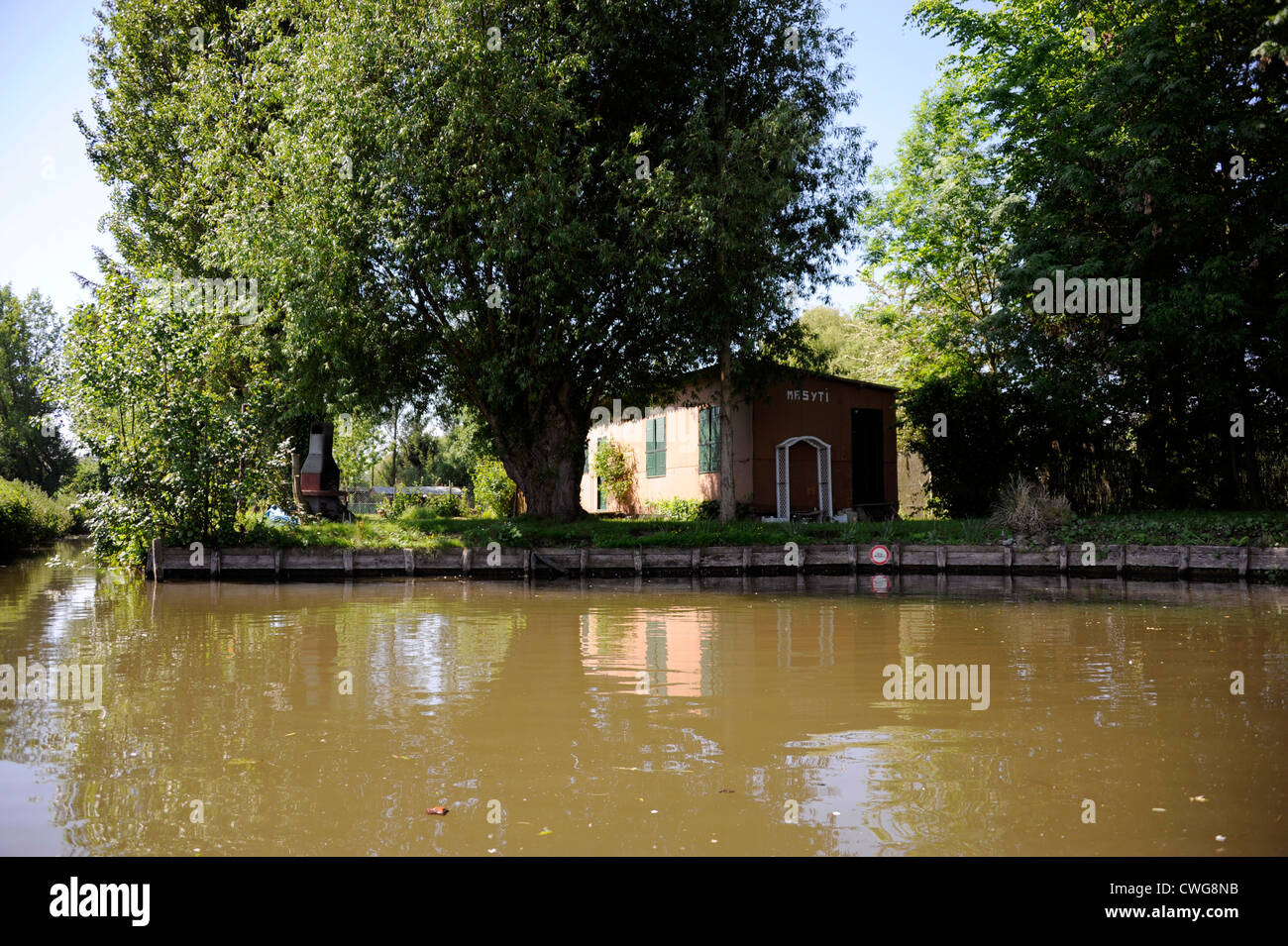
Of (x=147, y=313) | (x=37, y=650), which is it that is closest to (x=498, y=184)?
(x=147, y=313)

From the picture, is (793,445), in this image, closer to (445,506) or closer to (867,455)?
(867,455)

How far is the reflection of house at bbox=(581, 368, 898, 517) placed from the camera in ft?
76.7

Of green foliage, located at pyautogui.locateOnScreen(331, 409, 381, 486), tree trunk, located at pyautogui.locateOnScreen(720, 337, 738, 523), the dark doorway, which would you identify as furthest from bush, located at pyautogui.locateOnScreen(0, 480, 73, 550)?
the dark doorway

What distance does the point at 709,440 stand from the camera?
77.6 ft

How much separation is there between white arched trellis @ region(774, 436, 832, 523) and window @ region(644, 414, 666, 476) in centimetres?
389

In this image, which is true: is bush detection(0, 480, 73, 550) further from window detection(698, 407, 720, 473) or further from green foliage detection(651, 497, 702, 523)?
window detection(698, 407, 720, 473)

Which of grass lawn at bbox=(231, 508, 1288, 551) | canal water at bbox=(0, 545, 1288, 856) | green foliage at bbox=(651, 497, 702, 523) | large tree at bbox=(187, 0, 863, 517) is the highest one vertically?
large tree at bbox=(187, 0, 863, 517)

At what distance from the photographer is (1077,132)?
2177 centimetres

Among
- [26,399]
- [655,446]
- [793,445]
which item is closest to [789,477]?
[793,445]

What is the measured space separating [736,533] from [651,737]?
13477 mm

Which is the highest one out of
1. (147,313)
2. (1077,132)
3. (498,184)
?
(1077,132)

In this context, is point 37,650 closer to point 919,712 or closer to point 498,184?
point 919,712
